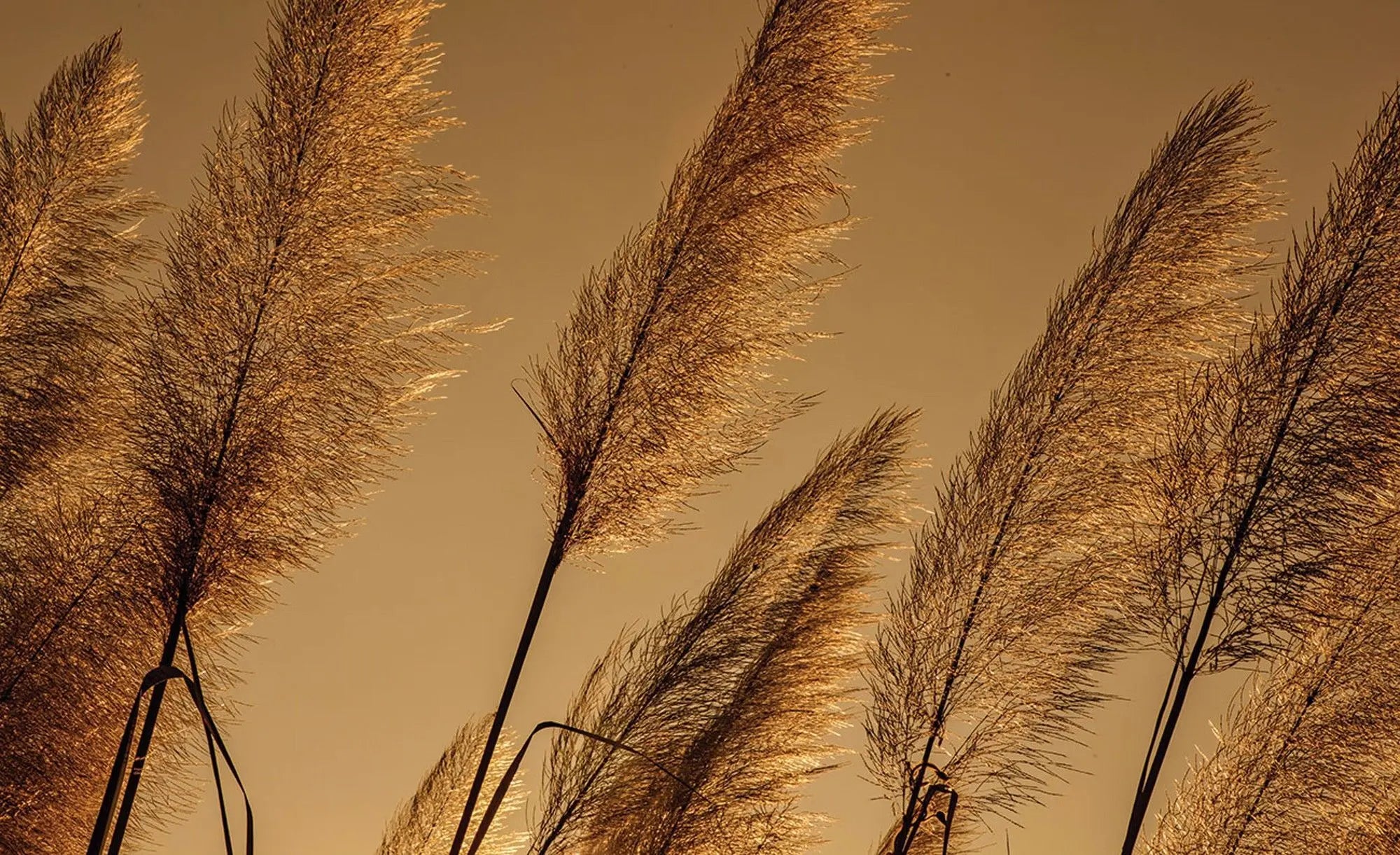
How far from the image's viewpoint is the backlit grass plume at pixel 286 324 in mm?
2211

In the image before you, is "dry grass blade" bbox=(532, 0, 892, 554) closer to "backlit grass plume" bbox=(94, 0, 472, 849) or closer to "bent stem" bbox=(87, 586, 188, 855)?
"backlit grass plume" bbox=(94, 0, 472, 849)

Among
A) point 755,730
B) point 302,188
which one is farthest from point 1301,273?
point 302,188

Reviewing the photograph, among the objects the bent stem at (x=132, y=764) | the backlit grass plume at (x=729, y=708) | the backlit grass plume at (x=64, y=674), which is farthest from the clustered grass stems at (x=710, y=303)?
the backlit grass plume at (x=64, y=674)

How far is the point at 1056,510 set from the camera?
8.07 ft

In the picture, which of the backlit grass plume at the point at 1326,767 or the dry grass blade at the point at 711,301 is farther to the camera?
the backlit grass plume at the point at 1326,767

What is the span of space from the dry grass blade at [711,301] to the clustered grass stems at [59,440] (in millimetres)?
1067

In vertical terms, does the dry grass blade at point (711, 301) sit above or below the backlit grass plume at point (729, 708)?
above

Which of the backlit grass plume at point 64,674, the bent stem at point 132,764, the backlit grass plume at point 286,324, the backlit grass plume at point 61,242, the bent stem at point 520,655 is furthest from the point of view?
→ the backlit grass plume at point 61,242

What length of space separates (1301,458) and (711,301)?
1.31 m

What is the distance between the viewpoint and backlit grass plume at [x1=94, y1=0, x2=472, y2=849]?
2.21 m

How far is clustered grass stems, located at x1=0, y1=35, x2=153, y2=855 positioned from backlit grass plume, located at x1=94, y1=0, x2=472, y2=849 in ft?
0.89

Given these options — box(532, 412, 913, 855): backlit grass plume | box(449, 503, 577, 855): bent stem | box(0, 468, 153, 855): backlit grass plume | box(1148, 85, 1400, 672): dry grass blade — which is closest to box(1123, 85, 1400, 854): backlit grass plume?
box(1148, 85, 1400, 672): dry grass blade

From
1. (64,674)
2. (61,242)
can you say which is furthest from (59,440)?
(64,674)

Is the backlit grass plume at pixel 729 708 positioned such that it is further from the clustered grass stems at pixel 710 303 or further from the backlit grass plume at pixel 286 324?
the backlit grass plume at pixel 286 324
